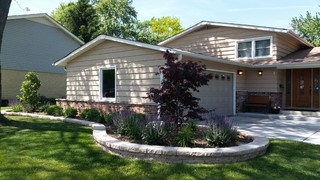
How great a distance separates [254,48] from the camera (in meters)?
15.2

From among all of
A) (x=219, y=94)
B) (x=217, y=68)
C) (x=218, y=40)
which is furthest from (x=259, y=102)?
(x=218, y=40)

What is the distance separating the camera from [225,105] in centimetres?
1303

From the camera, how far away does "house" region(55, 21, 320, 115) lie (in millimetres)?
10875

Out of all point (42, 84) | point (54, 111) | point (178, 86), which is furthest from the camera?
point (42, 84)

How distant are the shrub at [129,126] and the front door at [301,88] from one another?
10.9 metres

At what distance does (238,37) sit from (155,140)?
11475 mm

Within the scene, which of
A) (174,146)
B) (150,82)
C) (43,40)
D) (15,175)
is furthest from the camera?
(43,40)

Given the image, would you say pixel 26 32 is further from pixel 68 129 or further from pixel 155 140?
pixel 155 140

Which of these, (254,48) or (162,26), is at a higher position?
(162,26)

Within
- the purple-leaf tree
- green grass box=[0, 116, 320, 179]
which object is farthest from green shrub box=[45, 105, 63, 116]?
the purple-leaf tree

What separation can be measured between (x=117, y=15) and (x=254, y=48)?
109 ft

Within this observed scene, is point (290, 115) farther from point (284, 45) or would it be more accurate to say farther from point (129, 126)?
point (129, 126)

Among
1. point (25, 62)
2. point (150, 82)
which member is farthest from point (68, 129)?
point (25, 62)

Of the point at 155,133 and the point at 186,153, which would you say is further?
the point at 155,133
